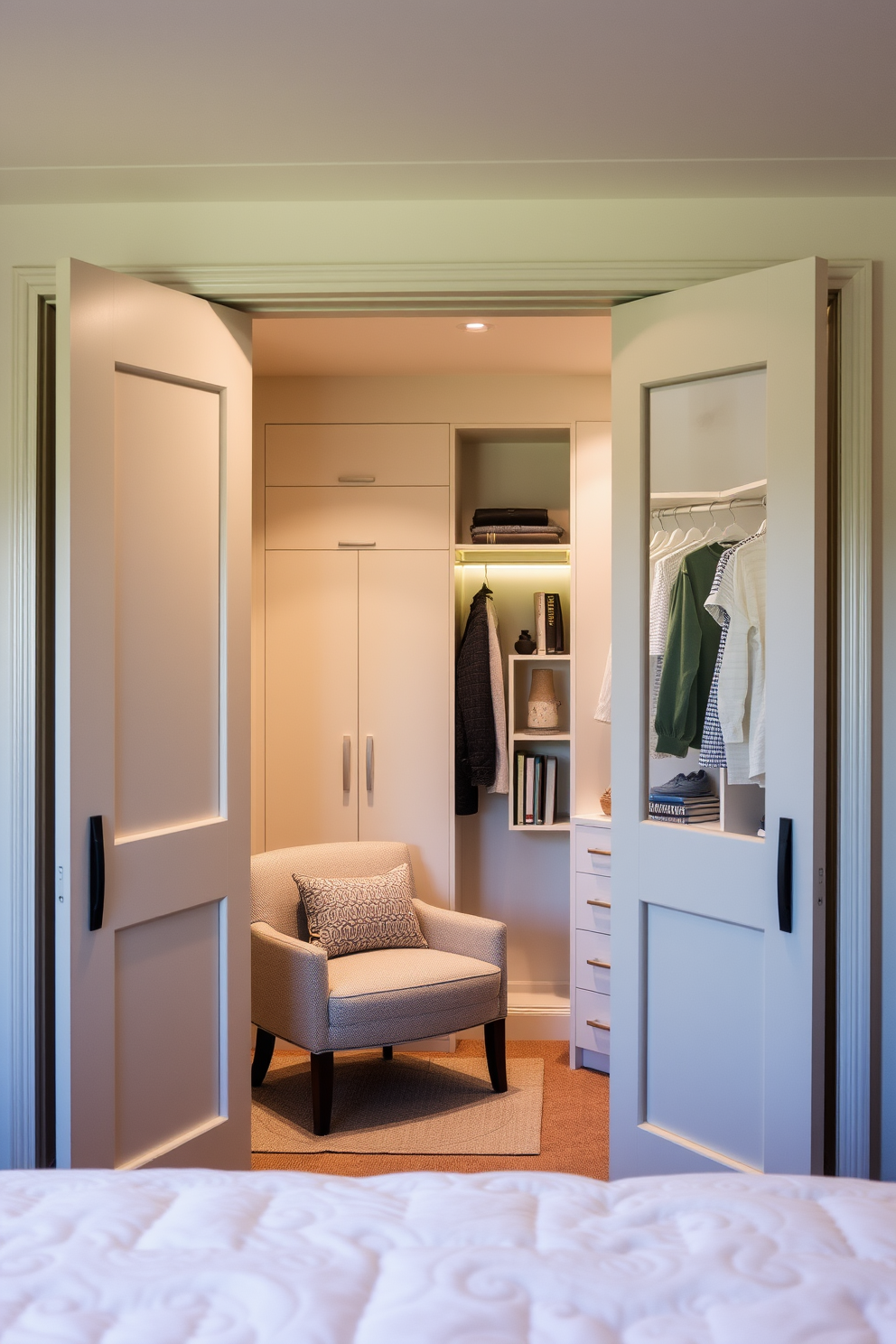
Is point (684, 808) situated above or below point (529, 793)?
above

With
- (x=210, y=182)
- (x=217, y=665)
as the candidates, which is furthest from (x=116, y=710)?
(x=210, y=182)

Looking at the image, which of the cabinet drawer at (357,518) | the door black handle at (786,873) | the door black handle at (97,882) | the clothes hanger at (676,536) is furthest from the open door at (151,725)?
the cabinet drawer at (357,518)

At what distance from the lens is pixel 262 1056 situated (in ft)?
12.2

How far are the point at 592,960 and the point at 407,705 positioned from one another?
1.23 metres

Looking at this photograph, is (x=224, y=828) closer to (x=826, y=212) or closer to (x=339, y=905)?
(x=339, y=905)

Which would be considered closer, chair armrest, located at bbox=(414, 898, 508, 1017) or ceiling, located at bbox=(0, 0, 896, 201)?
ceiling, located at bbox=(0, 0, 896, 201)

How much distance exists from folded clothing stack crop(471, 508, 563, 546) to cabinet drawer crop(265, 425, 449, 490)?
0.25m

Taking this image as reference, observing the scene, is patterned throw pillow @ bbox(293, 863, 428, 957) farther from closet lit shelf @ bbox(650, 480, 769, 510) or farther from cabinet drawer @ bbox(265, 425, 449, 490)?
closet lit shelf @ bbox(650, 480, 769, 510)

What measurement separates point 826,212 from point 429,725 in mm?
2411

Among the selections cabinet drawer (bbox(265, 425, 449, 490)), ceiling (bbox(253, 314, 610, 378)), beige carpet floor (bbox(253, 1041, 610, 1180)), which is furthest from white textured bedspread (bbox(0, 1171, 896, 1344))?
cabinet drawer (bbox(265, 425, 449, 490))

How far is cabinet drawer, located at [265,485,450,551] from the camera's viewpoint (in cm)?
417

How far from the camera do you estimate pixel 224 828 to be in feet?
8.18

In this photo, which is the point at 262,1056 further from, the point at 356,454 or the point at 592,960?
the point at 356,454

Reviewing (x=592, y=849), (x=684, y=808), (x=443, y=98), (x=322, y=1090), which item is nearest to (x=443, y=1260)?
(x=684, y=808)
